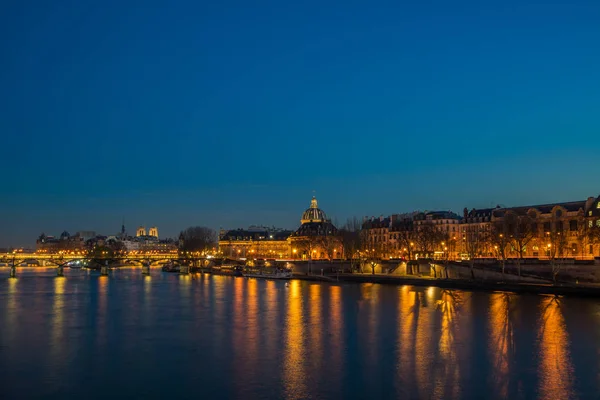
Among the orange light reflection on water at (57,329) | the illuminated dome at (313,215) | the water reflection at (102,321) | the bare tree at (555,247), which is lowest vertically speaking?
the water reflection at (102,321)

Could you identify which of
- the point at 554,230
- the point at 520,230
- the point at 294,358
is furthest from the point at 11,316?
the point at 554,230

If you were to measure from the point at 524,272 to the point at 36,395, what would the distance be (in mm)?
45845

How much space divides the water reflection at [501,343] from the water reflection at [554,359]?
3.52 ft

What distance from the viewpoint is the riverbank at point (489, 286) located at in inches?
1724

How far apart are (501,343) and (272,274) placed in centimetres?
5680

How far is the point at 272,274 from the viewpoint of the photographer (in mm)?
80562

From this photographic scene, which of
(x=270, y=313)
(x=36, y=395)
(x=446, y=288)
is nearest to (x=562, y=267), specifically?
(x=446, y=288)

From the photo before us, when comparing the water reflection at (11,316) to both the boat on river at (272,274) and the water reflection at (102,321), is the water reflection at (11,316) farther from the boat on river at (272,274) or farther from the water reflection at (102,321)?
the boat on river at (272,274)

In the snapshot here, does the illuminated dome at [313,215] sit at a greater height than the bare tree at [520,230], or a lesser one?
greater

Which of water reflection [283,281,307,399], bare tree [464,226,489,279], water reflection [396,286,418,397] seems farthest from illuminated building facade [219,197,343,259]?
water reflection [283,281,307,399]

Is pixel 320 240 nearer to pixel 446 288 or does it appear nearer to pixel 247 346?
pixel 446 288

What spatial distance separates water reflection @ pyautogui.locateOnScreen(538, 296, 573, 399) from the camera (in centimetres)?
1774

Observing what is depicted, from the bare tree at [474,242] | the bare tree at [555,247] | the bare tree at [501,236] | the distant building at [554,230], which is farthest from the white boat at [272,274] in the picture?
the bare tree at [555,247]

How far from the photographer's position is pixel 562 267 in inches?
2018
